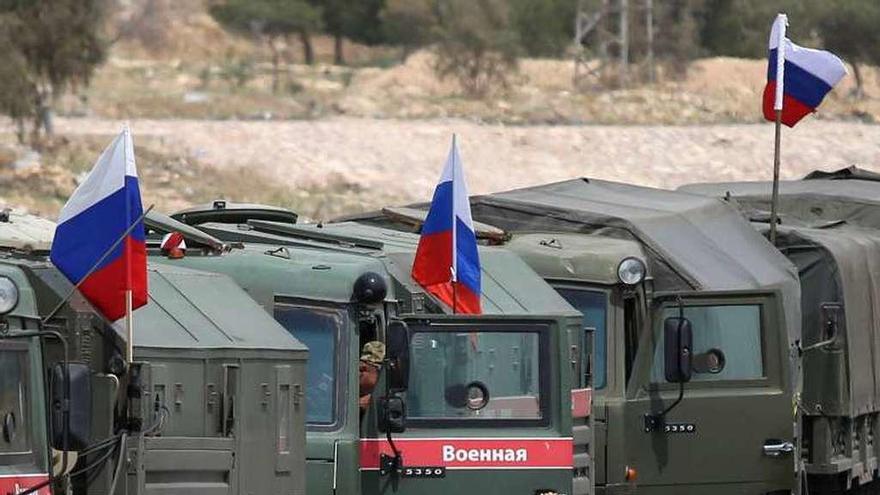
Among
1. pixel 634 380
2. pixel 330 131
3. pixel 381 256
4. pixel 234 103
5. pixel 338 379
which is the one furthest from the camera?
pixel 234 103

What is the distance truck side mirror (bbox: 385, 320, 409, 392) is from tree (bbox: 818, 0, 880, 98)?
46452mm

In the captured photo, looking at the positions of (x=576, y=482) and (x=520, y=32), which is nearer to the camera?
(x=576, y=482)

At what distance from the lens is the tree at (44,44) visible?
36094 mm

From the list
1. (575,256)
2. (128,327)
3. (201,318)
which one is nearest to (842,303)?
(575,256)

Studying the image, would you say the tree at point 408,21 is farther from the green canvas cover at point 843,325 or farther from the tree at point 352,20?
the green canvas cover at point 843,325

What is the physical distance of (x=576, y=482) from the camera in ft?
38.0

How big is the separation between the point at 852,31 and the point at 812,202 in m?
38.5

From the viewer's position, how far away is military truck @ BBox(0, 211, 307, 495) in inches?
325

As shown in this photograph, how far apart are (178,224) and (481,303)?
5.06 feet

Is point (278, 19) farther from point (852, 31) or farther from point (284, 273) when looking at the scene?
point (284, 273)

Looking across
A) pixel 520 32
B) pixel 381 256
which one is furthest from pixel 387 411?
pixel 520 32

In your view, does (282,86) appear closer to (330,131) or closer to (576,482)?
(330,131)

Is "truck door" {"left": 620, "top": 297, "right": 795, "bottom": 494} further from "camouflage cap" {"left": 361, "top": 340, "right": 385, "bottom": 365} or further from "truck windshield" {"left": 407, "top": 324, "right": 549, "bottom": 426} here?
"camouflage cap" {"left": 361, "top": 340, "right": 385, "bottom": 365}

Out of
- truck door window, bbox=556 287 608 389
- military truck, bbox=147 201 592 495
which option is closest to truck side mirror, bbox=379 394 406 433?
military truck, bbox=147 201 592 495
